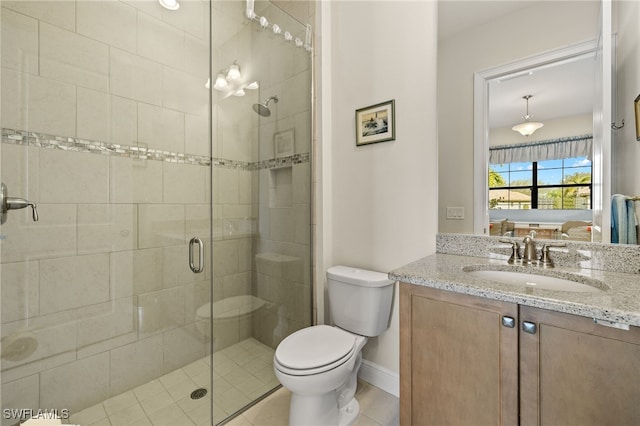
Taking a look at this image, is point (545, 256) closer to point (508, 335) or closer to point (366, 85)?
point (508, 335)

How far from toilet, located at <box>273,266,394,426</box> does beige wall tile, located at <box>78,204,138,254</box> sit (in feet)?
3.63

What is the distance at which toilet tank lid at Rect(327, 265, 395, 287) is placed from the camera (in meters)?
1.53

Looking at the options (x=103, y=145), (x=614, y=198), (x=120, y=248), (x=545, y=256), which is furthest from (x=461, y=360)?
(x=103, y=145)

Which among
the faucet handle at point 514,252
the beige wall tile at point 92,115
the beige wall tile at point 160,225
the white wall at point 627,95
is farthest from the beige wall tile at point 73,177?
the white wall at point 627,95

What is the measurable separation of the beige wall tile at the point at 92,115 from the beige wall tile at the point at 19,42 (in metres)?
0.20

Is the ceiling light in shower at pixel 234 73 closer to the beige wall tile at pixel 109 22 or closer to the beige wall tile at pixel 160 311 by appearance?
the beige wall tile at pixel 109 22

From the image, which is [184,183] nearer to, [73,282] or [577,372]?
[73,282]

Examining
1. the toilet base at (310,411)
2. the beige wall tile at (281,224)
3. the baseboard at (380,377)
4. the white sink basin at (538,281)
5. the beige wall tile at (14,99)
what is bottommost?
the baseboard at (380,377)

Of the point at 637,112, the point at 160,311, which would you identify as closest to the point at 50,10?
the point at 160,311

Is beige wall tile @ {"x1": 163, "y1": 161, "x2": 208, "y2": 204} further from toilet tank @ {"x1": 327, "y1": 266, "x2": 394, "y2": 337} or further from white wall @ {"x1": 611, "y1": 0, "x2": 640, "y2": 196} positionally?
white wall @ {"x1": 611, "y1": 0, "x2": 640, "y2": 196}

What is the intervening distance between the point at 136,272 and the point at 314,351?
1179mm

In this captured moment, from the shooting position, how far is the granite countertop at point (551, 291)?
715mm

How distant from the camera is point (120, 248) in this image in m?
1.60

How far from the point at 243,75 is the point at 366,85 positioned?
794 millimetres
